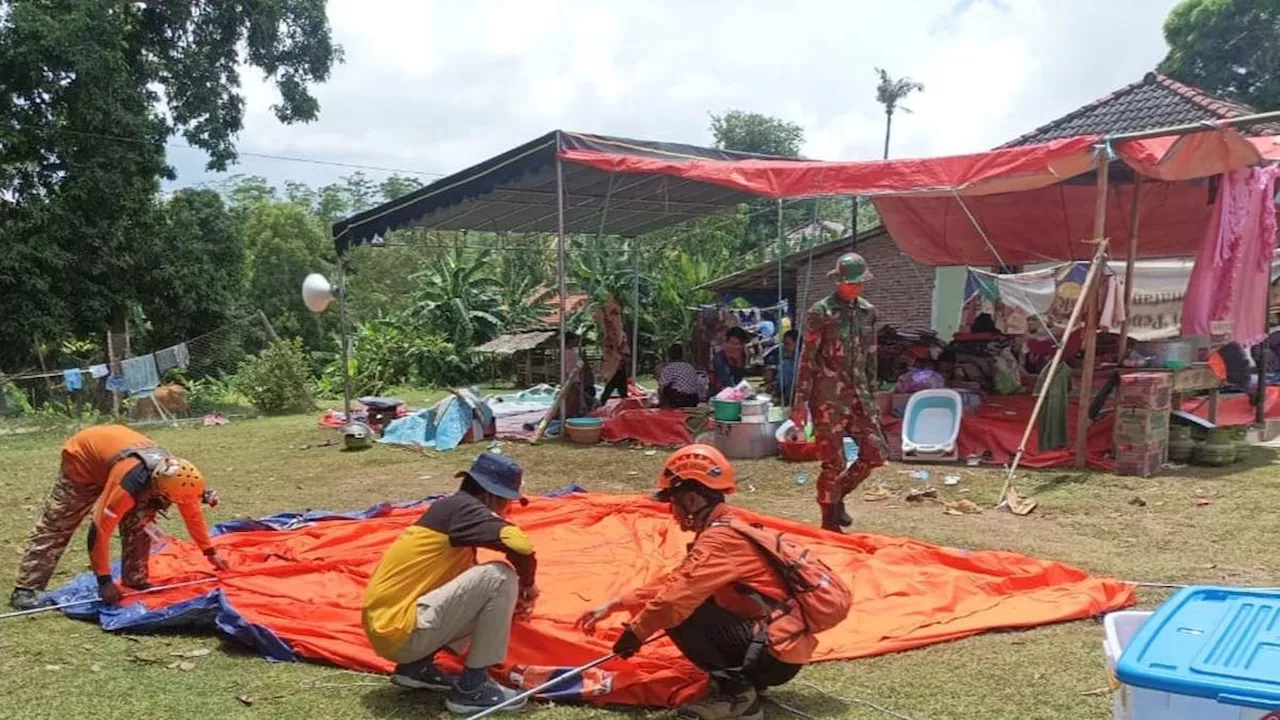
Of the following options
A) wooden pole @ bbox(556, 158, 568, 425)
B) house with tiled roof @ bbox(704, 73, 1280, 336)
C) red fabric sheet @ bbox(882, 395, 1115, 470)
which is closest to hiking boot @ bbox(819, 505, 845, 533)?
red fabric sheet @ bbox(882, 395, 1115, 470)

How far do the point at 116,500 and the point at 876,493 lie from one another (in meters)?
5.24

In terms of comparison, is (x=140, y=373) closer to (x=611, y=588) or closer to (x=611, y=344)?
(x=611, y=344)

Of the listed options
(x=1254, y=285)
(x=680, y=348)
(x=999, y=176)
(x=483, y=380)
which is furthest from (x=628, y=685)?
(x=483, y=380)

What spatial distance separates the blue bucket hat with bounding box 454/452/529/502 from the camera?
3.59 m

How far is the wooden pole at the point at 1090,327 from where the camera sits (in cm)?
782

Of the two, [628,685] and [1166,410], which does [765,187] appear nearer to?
[1166,410]

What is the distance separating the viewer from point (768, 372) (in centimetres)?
1349

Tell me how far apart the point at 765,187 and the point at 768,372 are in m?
4.82

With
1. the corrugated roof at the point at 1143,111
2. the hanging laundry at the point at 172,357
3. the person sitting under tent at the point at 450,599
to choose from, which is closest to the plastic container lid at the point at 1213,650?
the person sitting under tent at the point at 450,599

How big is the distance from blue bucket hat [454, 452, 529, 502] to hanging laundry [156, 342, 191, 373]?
14.1 metres

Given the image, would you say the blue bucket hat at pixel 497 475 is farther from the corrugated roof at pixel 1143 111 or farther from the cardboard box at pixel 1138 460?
the corrugated roof at pixel 1143 111

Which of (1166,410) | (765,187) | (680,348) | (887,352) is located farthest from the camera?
(680,348)

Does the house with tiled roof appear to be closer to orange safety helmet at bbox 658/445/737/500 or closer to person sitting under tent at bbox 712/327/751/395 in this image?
person sitting under tent at bbox 712/327/751/395

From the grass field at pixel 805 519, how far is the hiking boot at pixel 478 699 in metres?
0.09
